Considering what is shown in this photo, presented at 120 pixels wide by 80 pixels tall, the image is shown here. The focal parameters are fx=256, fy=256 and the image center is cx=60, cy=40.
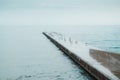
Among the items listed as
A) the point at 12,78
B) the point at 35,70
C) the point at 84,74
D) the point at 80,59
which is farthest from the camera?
the point at 80,59

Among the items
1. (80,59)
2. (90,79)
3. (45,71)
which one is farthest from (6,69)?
(90,79)

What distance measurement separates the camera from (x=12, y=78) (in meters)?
18.8

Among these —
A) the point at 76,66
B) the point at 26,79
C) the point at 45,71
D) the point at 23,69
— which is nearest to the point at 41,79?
the point at 26,79

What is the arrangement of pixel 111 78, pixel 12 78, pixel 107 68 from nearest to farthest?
pixel 111 78 < pixel 107 68 < pixel 12 78

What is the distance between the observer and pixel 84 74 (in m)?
20.2

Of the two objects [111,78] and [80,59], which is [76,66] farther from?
[111,78]

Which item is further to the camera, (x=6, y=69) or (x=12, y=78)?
(x=6, y=69)

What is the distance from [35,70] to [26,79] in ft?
10.3

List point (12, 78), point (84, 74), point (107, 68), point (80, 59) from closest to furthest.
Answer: point (107, 68) → point (12, 78) → point (84, 74) → point (80, 59)

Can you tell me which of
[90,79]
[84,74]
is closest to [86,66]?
[84,74]

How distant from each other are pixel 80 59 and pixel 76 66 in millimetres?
1012

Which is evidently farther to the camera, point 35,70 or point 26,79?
point 35,70

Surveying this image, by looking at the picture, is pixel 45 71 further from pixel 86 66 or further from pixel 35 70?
pixel 86 66

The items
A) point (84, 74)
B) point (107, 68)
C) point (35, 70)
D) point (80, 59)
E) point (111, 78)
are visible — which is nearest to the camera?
point (111, 78)
